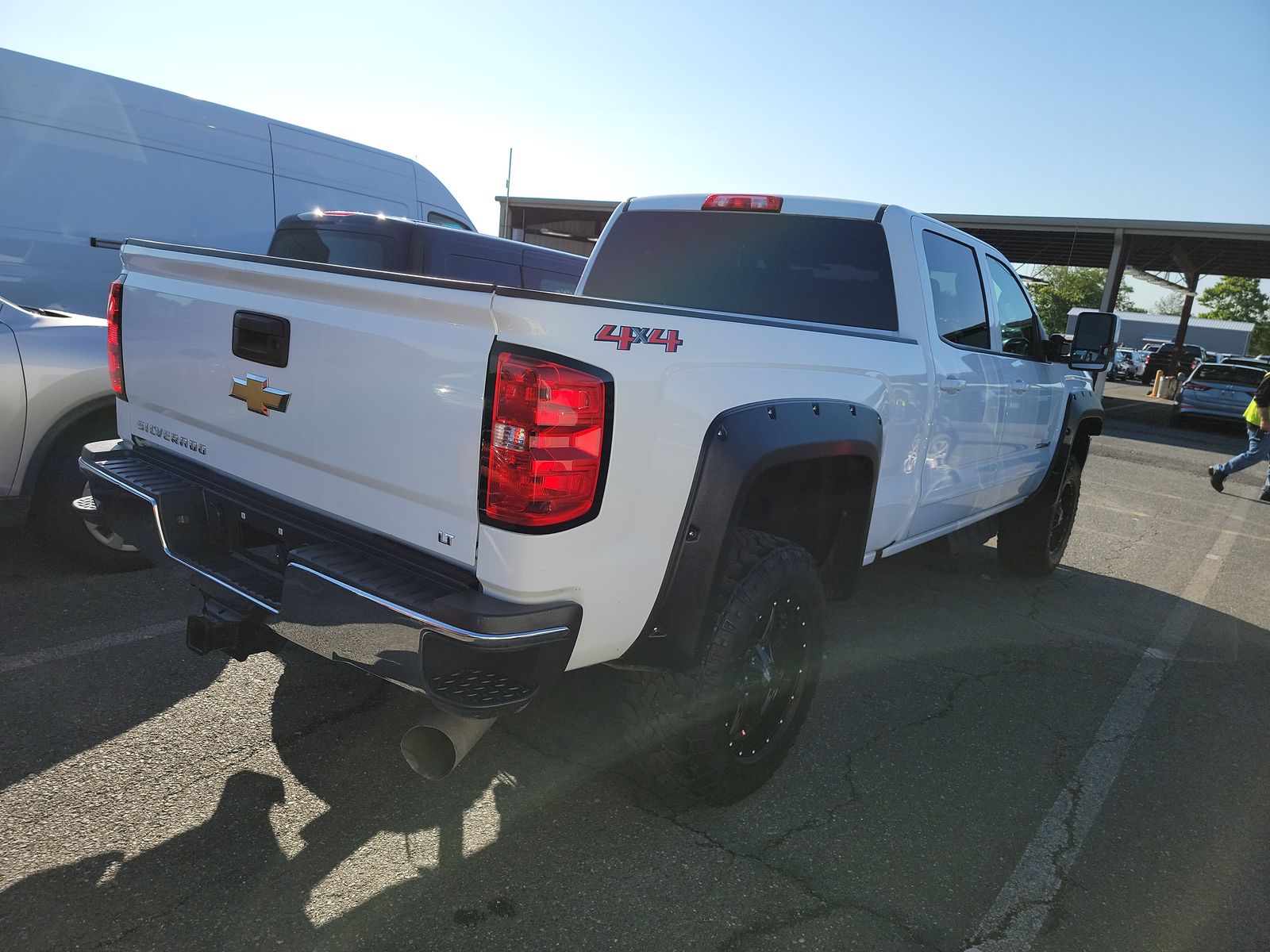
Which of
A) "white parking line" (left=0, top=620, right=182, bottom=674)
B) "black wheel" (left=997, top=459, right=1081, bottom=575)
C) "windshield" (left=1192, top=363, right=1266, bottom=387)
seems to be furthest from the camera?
"windshield" (left=1192, top=363, right=1266, bottom=387)

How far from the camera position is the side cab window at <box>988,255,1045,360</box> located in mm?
4652

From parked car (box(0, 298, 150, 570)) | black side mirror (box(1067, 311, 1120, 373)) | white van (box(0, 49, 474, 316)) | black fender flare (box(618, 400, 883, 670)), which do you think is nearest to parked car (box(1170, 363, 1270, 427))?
black side mirror (box(1067, 311, 1120, 373))

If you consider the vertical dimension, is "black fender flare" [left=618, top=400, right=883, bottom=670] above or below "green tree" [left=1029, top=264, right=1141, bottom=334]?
below

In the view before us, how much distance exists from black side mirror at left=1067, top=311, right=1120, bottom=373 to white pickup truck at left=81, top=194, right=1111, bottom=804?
4.87 ft

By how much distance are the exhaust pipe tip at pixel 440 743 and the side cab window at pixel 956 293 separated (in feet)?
8.57

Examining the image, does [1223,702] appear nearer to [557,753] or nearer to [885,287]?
[885,287]

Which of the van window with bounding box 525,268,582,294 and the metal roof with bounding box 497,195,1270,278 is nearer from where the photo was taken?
the van window with bounding box 525,268,582,294

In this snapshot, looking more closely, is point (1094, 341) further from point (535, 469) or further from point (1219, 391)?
point (1219, 391)

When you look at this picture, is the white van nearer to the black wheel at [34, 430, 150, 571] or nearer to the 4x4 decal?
the black wheel at [34, 430, 150, 571]

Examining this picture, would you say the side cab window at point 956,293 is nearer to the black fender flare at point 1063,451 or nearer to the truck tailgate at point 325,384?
the black fender flare at point 1063,451

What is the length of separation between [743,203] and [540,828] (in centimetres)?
269

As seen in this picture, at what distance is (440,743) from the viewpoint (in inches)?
90.2

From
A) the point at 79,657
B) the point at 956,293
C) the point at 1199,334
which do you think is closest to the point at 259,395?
the point at 79,657

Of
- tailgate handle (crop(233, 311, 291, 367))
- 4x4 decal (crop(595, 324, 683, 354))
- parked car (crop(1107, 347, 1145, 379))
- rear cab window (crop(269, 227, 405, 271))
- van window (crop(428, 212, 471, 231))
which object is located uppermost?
van window (crop(428, 212, 471, 231))
